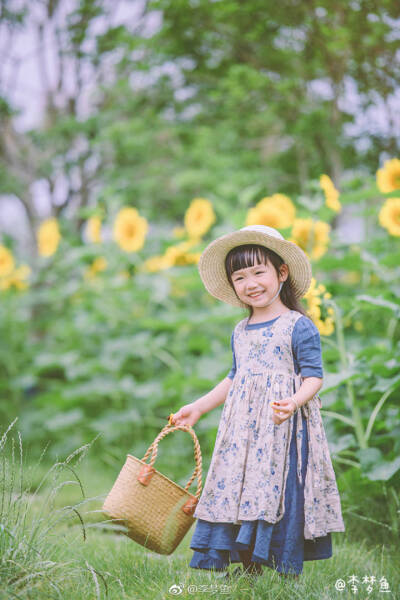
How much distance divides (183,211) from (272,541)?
531 cm

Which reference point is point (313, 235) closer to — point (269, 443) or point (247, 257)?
point (247, 257)

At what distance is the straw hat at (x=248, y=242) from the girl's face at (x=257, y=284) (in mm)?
77

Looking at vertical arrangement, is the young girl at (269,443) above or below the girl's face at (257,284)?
below

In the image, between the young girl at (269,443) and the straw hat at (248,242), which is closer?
the young girl at (269,443)

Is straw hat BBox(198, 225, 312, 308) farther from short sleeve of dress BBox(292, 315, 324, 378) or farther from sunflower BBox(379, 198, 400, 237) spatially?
sunflower BBox(379, 198, 400, 237)

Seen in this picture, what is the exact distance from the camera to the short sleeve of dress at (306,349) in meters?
1.88

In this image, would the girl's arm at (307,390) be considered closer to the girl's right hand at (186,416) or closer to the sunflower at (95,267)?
the girl's right hand at (186,416)

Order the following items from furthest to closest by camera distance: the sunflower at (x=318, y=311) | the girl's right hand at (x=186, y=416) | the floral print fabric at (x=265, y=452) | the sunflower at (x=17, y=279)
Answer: the sunflower at (x=17, y=279) < the sunflower at (x=318, y=311) < the girl's right hand at (x=186, y=416) < the floral print fabric at (x=265, y=452)

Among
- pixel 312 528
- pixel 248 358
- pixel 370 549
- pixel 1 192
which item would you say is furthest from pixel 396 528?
pixel 1 192

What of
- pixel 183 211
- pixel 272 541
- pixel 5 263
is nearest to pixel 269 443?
pixel 272 541

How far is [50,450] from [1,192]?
2769 millimetres

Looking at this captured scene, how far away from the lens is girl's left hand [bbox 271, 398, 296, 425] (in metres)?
1.72

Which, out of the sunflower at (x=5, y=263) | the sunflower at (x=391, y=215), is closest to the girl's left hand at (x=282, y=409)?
the sunflower at (x=391, y=215)

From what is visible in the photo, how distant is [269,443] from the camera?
1.83 meters
